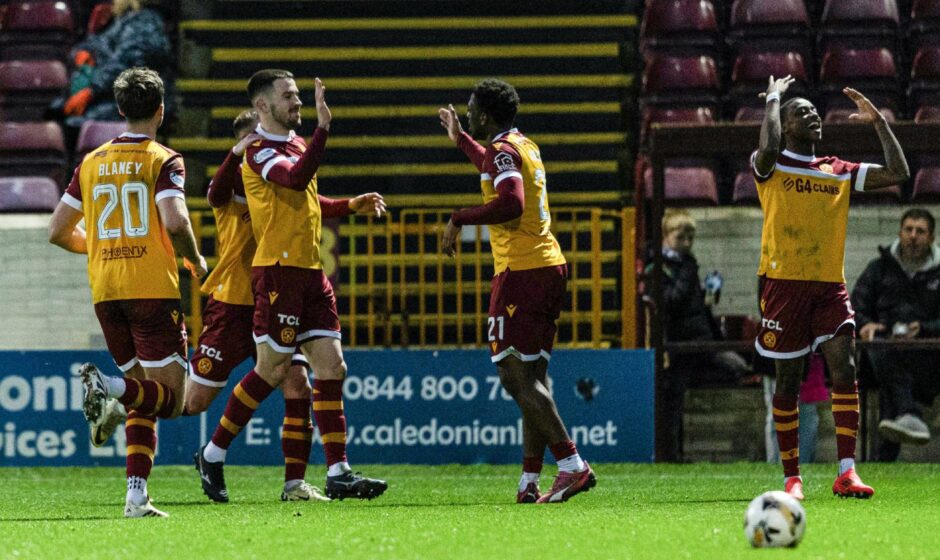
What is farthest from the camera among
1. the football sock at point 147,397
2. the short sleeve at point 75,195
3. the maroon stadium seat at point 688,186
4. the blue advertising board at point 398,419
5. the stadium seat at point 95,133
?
the stadium seat at point 95,133

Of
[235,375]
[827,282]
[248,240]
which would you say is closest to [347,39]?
[235,375]

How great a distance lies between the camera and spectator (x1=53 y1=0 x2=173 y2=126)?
14148 millimetres

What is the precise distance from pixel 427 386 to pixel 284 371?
11.1 feet

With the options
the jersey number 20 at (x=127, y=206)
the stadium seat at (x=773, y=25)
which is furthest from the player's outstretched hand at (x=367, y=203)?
the stadium seat at (x=773, y=25)

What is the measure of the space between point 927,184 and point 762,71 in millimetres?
1927

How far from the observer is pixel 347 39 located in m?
Result: 14.9

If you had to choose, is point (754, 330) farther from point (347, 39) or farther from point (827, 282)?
point (347, 39)

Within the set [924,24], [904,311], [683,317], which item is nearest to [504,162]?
[683,317]

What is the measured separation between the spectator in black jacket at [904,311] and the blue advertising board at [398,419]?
1651 mm

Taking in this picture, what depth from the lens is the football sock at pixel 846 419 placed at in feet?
24.6

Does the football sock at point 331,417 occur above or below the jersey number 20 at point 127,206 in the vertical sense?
below

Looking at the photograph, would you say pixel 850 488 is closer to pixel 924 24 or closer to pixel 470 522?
pixel 470 522

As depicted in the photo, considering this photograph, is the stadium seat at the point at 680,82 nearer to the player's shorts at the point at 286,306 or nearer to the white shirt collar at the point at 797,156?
the white shirt collar at the point at 797,156

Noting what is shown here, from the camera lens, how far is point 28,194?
534 inches
